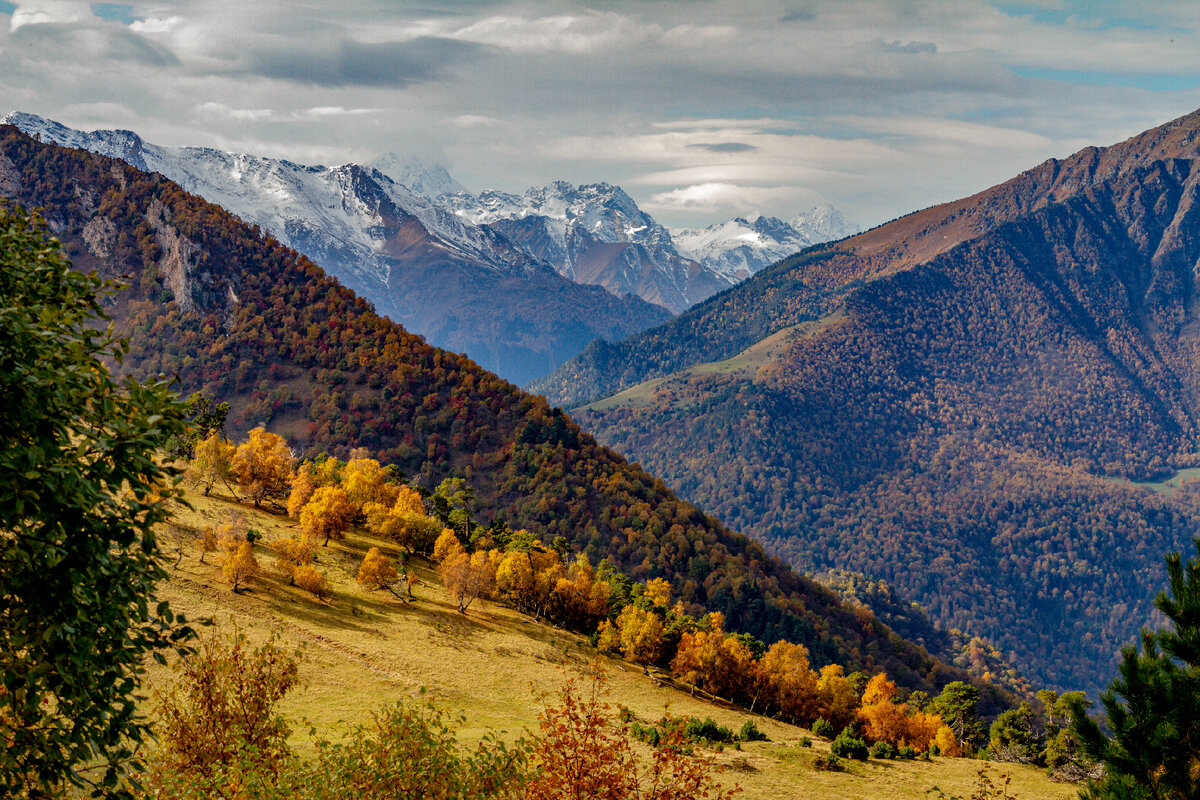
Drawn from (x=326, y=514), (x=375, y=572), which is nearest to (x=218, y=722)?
(x=375, y=572)

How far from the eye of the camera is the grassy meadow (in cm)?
5156

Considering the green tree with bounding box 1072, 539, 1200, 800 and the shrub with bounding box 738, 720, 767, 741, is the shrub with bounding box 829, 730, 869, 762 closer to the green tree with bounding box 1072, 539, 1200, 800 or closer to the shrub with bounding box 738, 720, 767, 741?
the shrub with bounding box 738, 720, 767, 741

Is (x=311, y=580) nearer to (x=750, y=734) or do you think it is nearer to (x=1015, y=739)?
(x=750, y=734)

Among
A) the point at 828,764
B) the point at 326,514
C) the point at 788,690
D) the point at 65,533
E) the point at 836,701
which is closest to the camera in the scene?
the point at 65,533

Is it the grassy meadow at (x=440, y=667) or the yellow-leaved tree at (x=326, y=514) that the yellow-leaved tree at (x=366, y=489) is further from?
the grassy meadow at (x=440, y=667)

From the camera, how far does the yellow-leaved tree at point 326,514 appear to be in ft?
326

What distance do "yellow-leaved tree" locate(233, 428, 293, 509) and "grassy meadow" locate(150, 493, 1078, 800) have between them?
4.98 m

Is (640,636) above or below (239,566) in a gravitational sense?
below

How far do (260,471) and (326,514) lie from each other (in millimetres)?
19649

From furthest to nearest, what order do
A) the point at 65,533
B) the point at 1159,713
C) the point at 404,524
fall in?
the point at 404,524 < the point at 1159,713 < the point at 65,533

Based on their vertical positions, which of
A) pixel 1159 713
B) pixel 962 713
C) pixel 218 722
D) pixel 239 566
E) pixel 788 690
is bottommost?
pixel 788 690

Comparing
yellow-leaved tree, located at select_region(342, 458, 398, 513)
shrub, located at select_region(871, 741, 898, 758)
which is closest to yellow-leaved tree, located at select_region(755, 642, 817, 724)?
shrub, located at select_region(871, 741, 898, 758)

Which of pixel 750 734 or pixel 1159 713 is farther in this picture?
pixel 750 734

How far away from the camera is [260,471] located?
113250 mm
